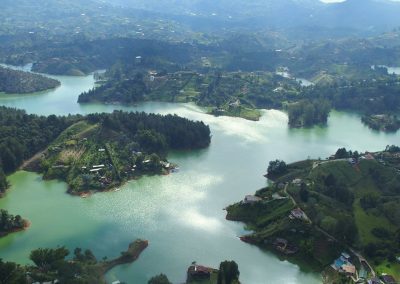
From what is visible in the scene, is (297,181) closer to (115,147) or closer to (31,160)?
(115,147)

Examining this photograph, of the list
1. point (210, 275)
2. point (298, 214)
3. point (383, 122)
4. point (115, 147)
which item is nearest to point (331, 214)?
point (298, 214)

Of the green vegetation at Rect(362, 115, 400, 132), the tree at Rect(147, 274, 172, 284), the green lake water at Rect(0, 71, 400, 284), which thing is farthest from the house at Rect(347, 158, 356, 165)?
the tree at Rect(147, 274, 172, 284)

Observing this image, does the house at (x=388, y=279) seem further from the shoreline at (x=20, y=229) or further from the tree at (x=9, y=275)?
the shoreline at (x=20, y=229)

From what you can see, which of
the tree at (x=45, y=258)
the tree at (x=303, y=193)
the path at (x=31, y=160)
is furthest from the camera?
the path at (x=31, y=160)

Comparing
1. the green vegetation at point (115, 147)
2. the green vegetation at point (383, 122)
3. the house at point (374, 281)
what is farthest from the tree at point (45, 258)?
the green vegetation at point (383, 122)

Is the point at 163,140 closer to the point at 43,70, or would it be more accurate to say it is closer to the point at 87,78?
the point at 87,78

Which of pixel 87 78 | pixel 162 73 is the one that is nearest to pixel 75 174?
pixel 162 73

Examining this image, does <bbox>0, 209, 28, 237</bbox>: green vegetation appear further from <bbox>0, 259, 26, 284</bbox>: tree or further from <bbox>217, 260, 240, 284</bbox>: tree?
<bbox>217, 260, 240, 284</bbox>: tree
